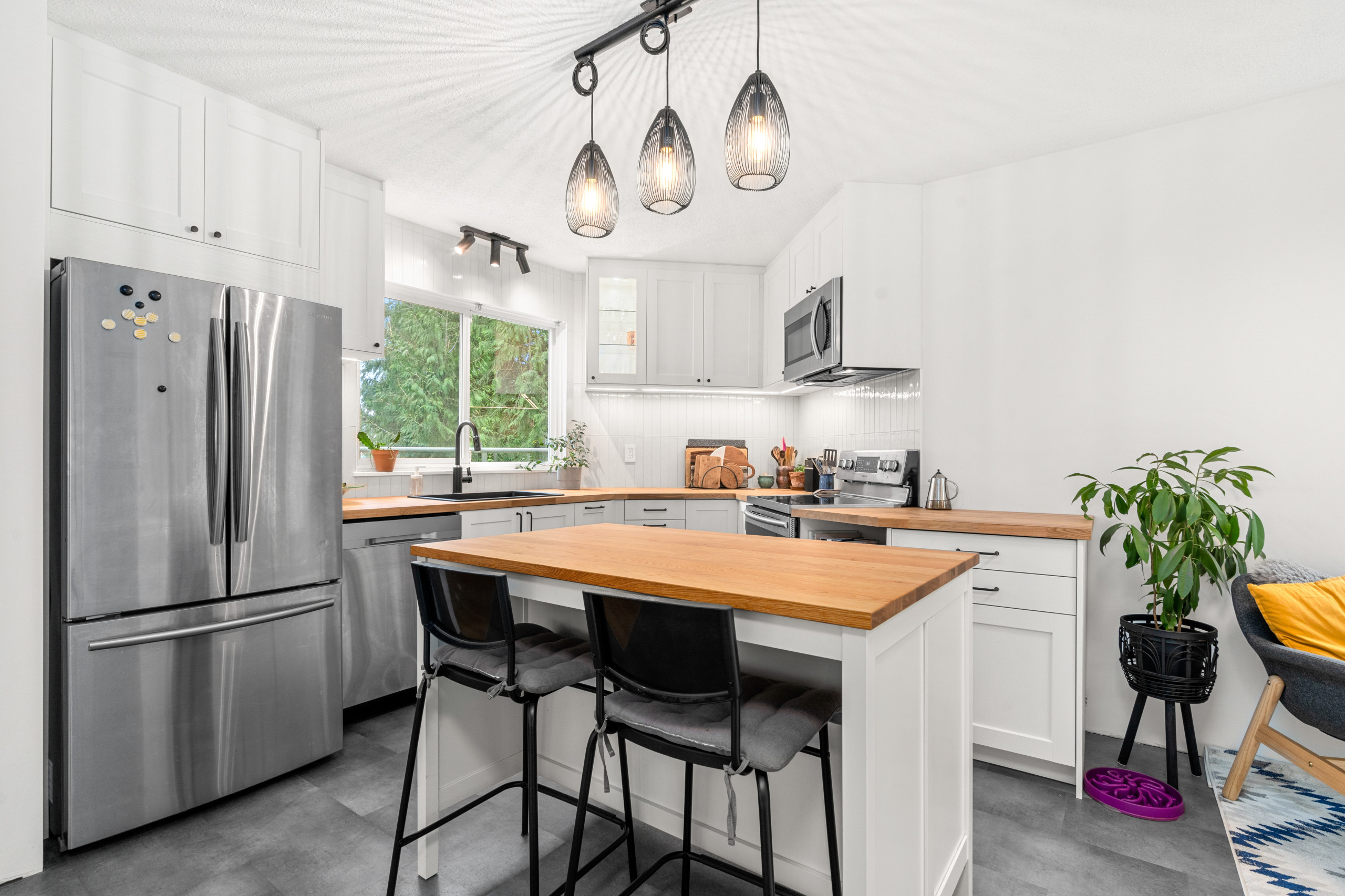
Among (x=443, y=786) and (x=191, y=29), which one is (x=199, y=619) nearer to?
(x=443, y=786)

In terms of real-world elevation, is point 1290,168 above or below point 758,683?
above

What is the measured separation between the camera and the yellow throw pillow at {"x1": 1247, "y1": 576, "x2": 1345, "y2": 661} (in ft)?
6.55

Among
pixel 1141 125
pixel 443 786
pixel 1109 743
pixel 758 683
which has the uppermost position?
pixel 1141 125

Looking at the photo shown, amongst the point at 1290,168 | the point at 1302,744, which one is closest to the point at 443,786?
the point at 1302,744

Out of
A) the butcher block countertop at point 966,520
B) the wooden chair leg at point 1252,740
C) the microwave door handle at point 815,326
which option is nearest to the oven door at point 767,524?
the butcher block countertop at point 966,520

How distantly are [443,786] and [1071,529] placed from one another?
7.29 feet

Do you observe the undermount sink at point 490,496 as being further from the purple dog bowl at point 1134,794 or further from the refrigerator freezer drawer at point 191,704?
the purple dog bowl at point 1134,794

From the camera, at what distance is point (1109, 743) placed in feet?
8.56

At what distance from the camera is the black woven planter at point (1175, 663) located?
2148 millimetres

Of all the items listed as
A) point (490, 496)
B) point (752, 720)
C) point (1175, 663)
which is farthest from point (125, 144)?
point (1175, 663)

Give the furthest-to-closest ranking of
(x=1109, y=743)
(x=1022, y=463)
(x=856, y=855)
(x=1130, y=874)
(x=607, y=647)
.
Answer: (x=1022, y=463) → (x=1109, y=743) → (x=1130, y=874) → (x=607, y=647) → (x=856, y=855)

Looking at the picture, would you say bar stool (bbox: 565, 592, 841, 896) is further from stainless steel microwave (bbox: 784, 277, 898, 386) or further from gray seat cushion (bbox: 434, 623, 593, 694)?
stainless steel microwave (bbox: 784, 277, 898, 386)

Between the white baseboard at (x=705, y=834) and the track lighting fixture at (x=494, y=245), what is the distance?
3032mm

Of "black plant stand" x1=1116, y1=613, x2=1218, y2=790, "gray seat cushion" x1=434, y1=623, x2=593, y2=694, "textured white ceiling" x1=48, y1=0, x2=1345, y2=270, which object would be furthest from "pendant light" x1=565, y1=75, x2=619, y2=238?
"black plant stand" x1=1116, y1=613, x2=1218, y2=790
